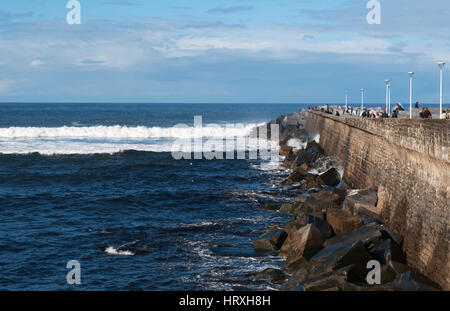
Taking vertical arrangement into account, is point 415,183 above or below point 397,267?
above

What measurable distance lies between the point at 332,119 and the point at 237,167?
704 cm

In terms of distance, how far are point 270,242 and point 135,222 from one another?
570 centimetres

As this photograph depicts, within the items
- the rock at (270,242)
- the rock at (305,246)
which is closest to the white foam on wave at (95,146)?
the rock at (270,242)

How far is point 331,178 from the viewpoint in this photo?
23.3m

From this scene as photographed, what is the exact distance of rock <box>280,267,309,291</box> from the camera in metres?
10.6

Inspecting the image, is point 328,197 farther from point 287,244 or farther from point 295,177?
point 295,177

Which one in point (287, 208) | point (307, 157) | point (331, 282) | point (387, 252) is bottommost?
point (287, 208)

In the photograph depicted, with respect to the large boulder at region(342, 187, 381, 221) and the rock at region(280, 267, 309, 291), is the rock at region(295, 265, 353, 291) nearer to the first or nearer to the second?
the rock at region(280, 267, 309, 291)

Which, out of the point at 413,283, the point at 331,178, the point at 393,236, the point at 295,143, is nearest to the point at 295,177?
the point at 331,178

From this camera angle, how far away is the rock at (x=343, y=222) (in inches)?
534

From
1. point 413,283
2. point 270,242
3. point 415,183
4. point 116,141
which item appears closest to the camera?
point 413,283

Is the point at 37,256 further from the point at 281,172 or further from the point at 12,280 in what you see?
the point at 281,172

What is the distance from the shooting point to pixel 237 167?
32500 millimetres

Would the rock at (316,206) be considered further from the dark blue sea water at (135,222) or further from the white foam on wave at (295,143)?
the white foam on wave at (295,143)
